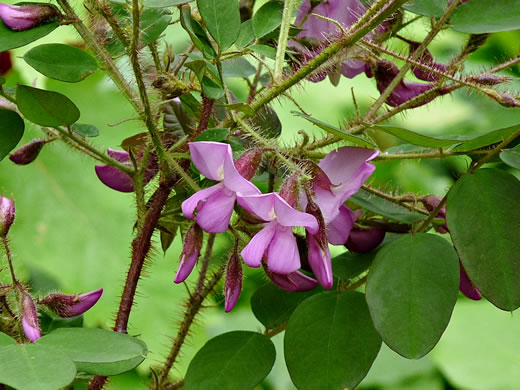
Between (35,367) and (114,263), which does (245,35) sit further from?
(114,263)

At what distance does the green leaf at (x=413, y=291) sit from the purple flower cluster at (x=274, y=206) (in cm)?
5

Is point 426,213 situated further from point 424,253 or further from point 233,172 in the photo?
point 233,172

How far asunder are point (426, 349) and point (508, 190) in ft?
0.41

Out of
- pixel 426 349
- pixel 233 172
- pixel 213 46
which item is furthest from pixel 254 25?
pixel 426 349

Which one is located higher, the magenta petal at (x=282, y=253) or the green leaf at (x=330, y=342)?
the magenta petal at (x=282, y=253)

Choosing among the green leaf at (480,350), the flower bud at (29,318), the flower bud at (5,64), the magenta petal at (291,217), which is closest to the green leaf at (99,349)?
the flower bud at (29,318)

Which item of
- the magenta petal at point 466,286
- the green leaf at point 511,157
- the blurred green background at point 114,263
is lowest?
the blurred green background at point 114,263

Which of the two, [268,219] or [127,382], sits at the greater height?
[268,219]

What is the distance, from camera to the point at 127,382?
1160mm

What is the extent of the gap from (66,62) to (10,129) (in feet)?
0.21

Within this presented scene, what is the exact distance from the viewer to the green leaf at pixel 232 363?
0.54 m

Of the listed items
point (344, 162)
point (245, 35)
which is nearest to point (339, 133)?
point (344, 162)

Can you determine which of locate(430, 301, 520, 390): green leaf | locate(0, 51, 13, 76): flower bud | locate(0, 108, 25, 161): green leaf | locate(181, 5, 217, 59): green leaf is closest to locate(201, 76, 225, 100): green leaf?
locate(181, 5, 217, 59): green leaf

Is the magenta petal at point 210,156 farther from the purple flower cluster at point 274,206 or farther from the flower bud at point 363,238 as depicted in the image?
the flower bud at point 363,238
